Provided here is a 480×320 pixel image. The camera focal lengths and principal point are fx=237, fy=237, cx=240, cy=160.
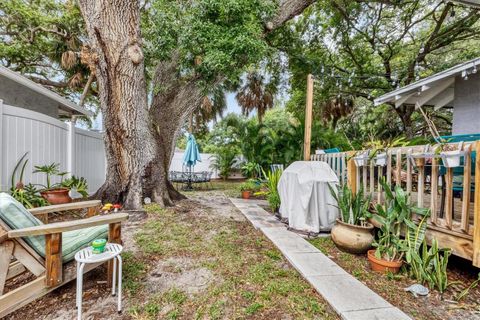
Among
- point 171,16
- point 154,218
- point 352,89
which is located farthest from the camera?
point 352,89

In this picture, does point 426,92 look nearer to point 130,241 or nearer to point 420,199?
point 420,199

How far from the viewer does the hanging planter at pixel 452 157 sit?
2.27 meters

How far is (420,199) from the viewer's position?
109 inches

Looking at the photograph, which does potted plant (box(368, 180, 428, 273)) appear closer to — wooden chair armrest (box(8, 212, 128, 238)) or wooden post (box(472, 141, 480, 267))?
wooden post (box(472, 141, 480, 267))

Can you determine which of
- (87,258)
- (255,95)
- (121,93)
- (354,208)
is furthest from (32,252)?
(255,95)

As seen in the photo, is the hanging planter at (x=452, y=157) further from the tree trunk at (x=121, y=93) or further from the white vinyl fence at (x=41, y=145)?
the white vinyl fence at (x=41, y=145)

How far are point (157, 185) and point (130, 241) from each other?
2.08 m

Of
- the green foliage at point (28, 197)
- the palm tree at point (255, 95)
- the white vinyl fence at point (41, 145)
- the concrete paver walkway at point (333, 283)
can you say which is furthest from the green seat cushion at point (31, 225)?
the palm tree at point (255, 95)

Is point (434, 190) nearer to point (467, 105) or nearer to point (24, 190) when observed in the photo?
point (467, 105)

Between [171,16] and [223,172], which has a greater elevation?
[171,16]

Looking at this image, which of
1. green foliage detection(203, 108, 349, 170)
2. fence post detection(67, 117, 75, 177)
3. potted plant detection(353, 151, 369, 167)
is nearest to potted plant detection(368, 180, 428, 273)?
potted plant detection(353, 151, 369, 167)

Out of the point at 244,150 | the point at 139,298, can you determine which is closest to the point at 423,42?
the point at 244,150

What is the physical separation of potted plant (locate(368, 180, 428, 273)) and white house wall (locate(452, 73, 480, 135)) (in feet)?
11.1

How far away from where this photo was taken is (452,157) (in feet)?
7.57
